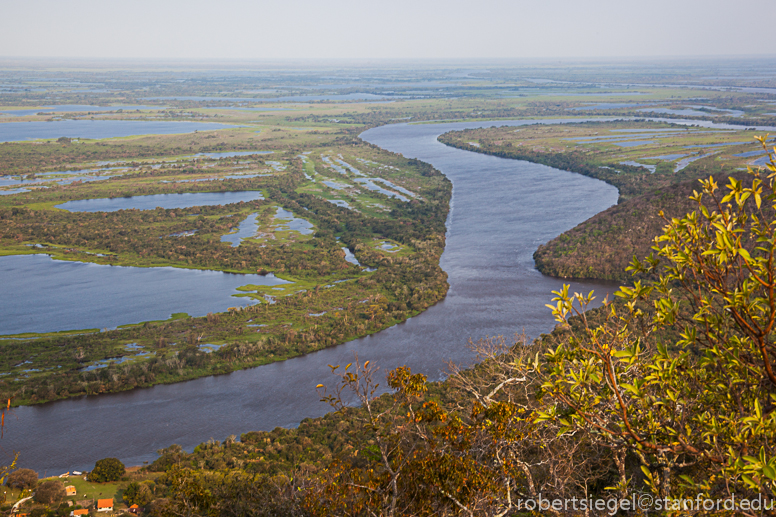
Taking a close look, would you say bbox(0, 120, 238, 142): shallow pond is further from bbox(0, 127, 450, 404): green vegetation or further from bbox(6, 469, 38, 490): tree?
bbox(6, 469, 38, 490): tree

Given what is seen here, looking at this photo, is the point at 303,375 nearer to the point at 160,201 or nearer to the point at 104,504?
the point at 104,504

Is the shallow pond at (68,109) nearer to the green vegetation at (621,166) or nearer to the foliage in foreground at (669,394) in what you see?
the green vegetation at (621,166)

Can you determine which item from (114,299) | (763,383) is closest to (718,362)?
(763,383)

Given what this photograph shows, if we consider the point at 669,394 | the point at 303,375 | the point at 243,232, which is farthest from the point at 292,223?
the point at 669,394

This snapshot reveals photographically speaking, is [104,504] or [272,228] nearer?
[104,504]

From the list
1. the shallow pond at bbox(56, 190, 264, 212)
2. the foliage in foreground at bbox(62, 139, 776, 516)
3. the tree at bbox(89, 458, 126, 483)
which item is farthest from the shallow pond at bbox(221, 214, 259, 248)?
the foliage in foreground at bbox(62, 139, 776, 516)
